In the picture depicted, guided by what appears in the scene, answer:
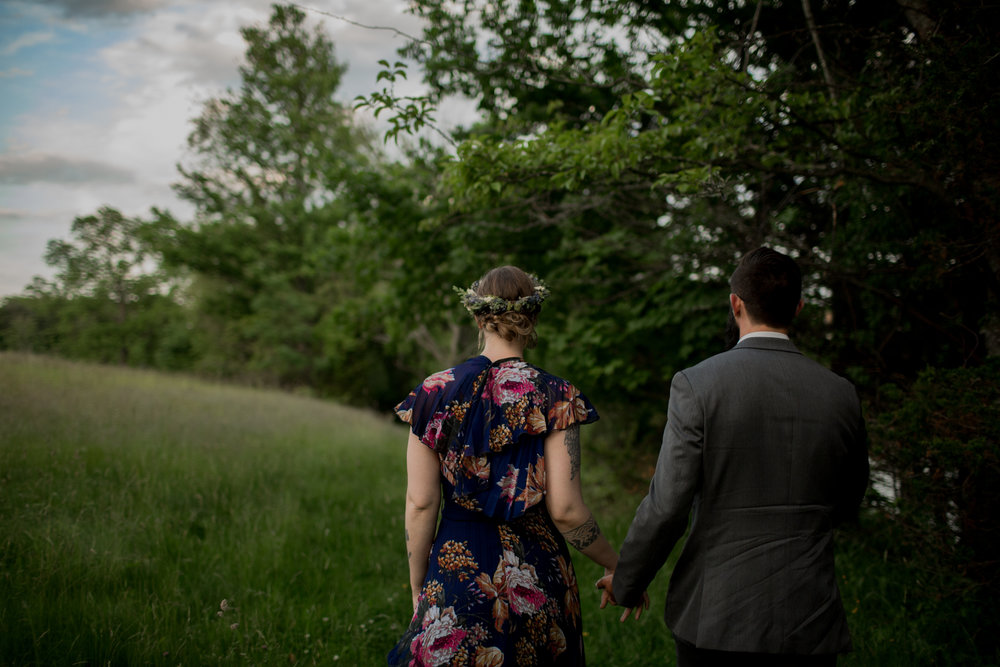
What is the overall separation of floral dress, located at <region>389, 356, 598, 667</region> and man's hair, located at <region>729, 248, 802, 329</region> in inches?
29.3

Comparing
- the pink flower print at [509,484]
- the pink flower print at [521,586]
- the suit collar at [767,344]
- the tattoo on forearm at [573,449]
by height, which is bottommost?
the pink flower print at [521,586]

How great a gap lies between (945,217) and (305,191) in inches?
941

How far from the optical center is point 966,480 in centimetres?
324

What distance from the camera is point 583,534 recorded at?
85.4 inches

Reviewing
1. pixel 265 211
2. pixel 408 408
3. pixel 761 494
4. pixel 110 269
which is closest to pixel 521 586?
pixel 408 408

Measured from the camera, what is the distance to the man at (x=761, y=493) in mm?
1798

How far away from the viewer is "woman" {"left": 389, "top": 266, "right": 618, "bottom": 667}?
204cm

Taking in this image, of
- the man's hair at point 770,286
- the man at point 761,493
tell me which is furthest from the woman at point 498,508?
the man's hair at point 770,286

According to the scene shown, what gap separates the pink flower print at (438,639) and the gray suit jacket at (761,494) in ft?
2.63

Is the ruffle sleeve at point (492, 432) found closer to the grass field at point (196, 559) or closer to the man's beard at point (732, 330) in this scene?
the man's beard at point (732, 330)

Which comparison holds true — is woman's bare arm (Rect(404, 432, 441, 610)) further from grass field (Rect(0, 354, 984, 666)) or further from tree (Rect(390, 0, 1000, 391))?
tree (Rect(390, 0, 1000, 391))

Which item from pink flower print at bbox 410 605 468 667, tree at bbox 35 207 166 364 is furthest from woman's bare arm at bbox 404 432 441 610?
tree at bbox 35 207 166 364

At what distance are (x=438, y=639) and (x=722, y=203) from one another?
460 centimetres

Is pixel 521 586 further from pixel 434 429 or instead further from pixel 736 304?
pixel 736 304
